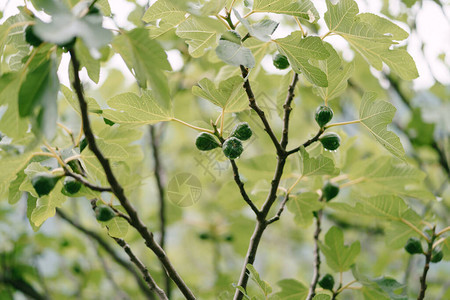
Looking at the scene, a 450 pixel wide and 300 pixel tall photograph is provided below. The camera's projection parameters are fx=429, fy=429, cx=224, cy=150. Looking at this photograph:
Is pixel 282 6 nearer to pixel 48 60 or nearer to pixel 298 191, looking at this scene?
pixel 48 60

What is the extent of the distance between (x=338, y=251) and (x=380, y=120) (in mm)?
544

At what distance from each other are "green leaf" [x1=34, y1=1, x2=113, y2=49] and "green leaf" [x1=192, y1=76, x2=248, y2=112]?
454mm

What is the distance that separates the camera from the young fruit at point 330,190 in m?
1.57

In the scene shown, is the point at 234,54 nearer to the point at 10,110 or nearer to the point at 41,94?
the point at 41,94

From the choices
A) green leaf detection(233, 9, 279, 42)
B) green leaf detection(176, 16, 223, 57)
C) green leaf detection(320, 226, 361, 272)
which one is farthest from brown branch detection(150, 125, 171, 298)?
green leaf detection(233, 9, 279, 42)

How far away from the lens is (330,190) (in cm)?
158

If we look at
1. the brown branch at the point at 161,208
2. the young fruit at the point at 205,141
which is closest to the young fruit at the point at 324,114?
the young fruit at the point at 205,141

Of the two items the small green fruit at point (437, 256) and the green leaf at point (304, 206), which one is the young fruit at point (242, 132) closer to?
the green leaf at point (304, 206)

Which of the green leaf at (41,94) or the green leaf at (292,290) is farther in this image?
the green leaf at (292,290)

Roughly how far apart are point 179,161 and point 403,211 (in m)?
3.15

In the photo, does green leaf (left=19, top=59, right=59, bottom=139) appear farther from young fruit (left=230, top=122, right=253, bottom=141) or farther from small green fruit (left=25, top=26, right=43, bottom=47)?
young fruit (left=230, top=122, right=253, bottom=141)

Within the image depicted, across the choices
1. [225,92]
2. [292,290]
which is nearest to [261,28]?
[225,92]

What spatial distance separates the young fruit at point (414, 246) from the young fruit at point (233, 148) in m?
0.84

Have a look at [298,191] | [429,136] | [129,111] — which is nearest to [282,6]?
[129,111]
